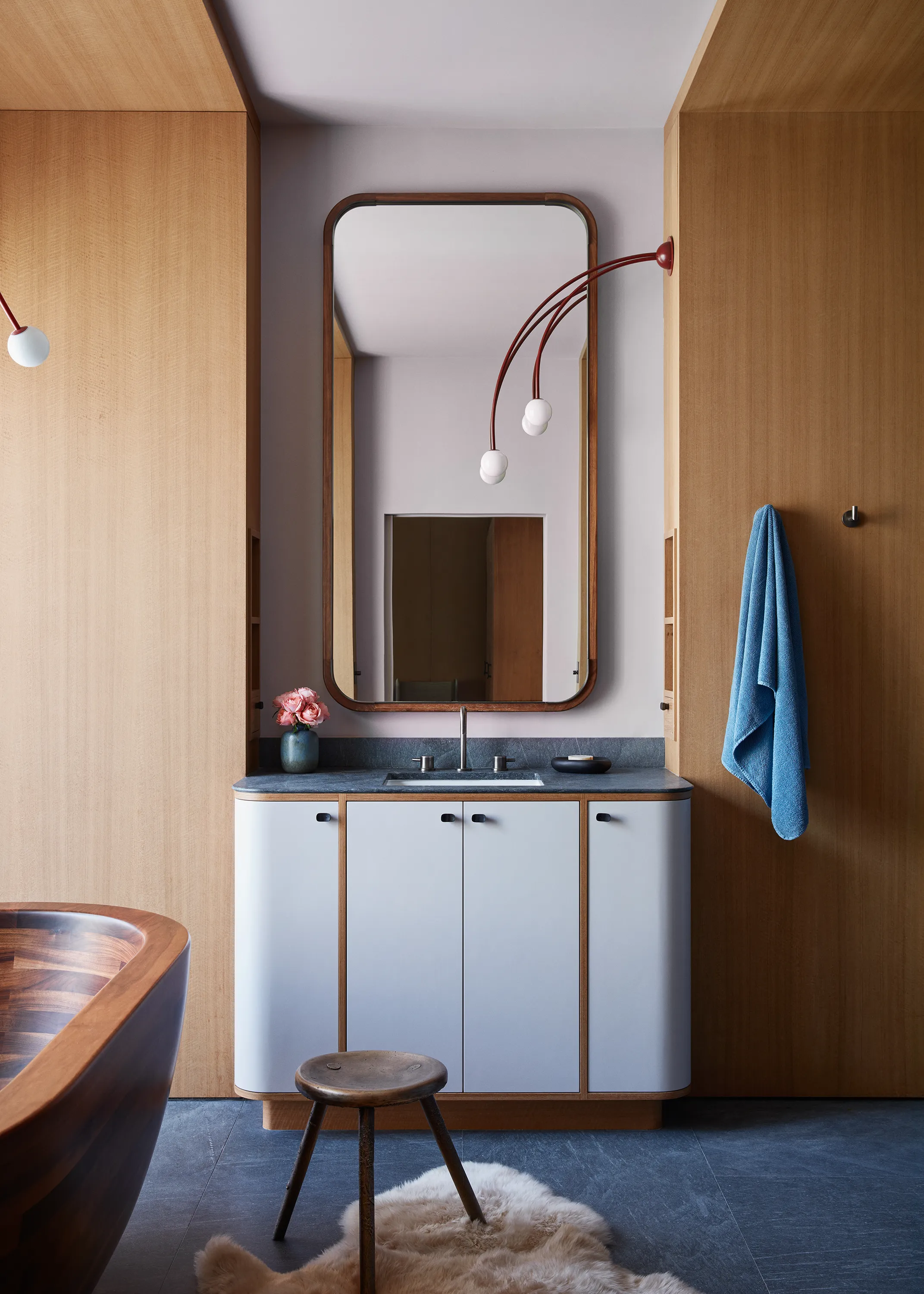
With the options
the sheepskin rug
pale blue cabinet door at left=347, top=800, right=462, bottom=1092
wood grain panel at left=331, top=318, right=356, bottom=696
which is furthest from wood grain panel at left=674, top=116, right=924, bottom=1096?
wood grain panel at left=331, top=318, right=356, bottom=696

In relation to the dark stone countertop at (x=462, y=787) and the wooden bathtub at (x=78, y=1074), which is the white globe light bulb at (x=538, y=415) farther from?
the wooden bathtub at (x=78, y=1074)

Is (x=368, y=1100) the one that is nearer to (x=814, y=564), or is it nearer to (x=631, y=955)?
(x=631, y=955)

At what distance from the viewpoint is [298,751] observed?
281 cm

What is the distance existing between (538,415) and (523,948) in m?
1.43

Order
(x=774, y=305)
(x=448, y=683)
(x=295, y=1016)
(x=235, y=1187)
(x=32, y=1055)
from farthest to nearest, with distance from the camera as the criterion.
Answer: (x=448, y=683) < (x=774, y=305) < (x=295, y=1016) < (x=235, y=1187) < (x=32, y=1055)

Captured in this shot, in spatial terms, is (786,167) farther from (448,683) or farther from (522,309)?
(448,683)

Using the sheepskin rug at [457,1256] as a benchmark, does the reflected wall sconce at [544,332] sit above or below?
above

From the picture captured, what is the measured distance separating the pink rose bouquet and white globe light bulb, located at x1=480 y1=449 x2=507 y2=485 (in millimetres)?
796

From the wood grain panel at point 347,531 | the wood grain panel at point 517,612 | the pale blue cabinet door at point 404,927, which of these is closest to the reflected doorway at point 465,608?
the wood grain panel at point 517,612

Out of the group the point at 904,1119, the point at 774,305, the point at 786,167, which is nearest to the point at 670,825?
the point at 904,1119

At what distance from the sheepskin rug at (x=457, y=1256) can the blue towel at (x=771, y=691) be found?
42.3 inches

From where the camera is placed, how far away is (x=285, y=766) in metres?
2.82

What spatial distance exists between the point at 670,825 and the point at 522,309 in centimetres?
158

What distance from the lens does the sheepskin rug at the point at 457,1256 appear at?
187 centimetres
